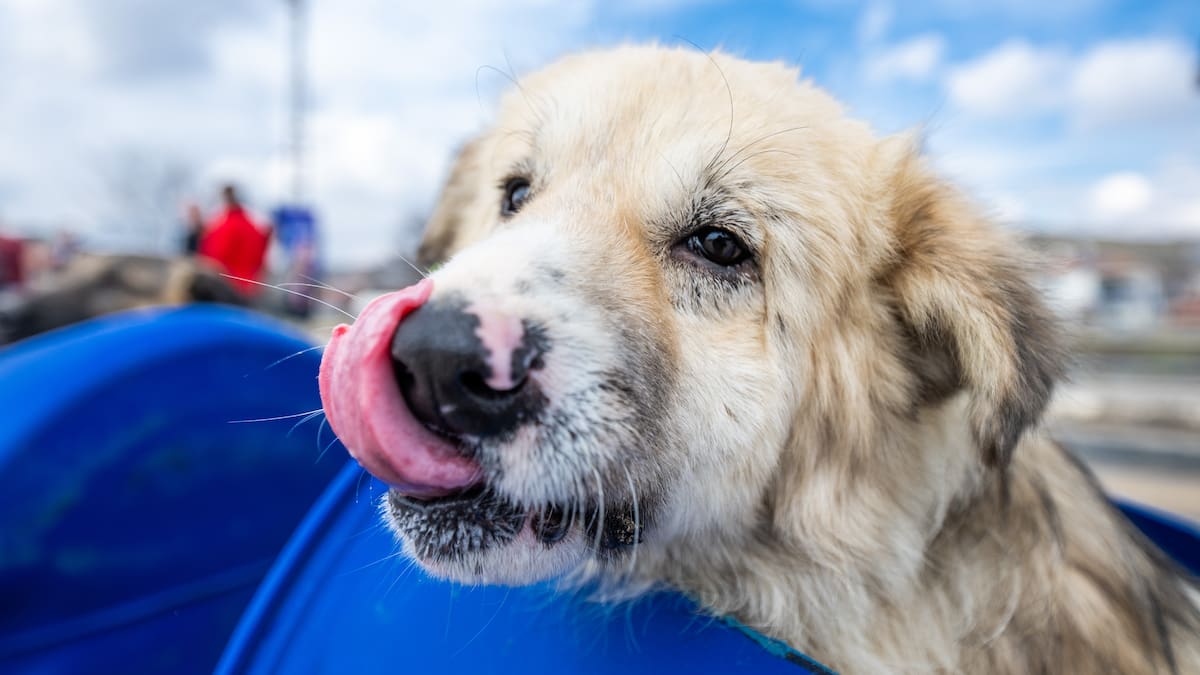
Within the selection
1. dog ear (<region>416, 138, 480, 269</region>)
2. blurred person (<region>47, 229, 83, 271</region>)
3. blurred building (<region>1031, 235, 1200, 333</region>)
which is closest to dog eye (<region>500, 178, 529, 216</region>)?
dog ear (<region>416, 138, 480, 269</region>)

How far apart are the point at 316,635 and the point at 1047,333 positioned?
178 cm

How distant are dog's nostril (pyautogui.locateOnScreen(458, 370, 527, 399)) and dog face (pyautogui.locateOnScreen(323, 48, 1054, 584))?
0.01 meters

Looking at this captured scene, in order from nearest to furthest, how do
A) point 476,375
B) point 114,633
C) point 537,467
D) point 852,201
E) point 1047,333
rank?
point 476,375 < point 537,467 < point 1047,333 < point 852,201 < point 114,633

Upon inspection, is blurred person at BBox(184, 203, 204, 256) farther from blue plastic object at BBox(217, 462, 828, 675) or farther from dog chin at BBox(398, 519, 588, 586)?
dog chin at BBox(398, 519, 588, 586)

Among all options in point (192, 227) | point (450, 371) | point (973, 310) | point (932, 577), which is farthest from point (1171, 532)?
point (192, 227)

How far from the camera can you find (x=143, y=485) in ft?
6.63

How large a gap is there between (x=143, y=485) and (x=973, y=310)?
2.17 metres

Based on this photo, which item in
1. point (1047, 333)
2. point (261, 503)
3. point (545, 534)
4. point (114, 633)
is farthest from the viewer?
point (261, 503)

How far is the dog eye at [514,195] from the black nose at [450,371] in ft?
3.08

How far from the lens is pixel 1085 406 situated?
33.1 ft

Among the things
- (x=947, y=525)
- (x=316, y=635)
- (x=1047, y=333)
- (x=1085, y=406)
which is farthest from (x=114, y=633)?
(x=1085, y=406)

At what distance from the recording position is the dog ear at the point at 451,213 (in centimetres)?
272

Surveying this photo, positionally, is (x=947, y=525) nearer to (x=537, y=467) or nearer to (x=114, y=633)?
(x=537, y=467)

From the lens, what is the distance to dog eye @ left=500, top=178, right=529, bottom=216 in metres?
2.13
